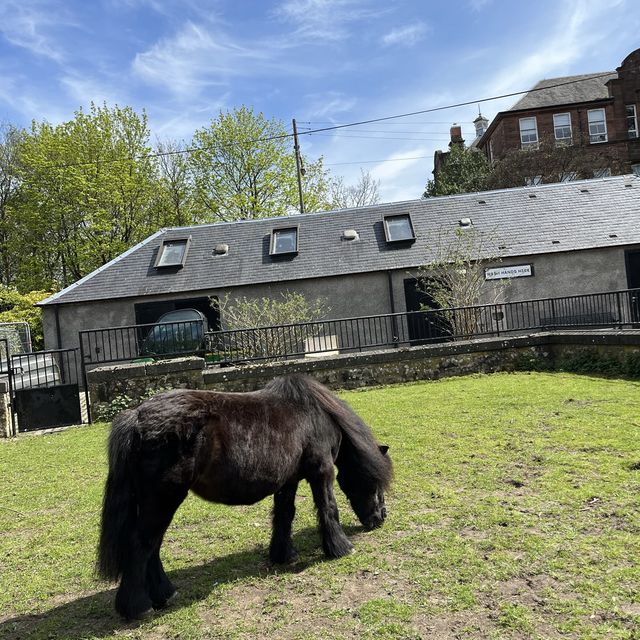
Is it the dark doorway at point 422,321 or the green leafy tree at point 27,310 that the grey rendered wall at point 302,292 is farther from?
the green leafy tree at point 27,310

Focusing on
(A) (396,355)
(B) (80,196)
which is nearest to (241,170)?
(B) (80,196)

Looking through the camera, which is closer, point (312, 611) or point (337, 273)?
point (312, 611)

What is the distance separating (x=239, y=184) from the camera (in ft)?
117

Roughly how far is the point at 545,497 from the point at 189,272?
16.0m

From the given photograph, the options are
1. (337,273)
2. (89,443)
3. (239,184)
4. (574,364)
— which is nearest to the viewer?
(89,443)

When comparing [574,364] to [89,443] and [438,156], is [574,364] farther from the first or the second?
[438,156]

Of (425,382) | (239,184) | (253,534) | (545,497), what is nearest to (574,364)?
(425,382)

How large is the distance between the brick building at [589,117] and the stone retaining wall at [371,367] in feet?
92.0

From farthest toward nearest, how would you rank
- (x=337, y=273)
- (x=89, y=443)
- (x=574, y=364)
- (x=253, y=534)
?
(x=337, y=273) → (x=574, y=364) → (x=89, y=443) → (x=253, y=534)

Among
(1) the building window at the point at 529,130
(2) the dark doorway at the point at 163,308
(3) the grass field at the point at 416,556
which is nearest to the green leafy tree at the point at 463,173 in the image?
(1) the building window at the point at 529,130

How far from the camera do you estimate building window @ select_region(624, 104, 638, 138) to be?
36.8 metres

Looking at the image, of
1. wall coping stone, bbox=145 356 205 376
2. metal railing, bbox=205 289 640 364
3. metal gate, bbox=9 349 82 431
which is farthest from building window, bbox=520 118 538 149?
metal gate, bbox=9 349 82 431

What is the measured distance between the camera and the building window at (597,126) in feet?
122

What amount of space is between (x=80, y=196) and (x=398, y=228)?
21.4 metres
